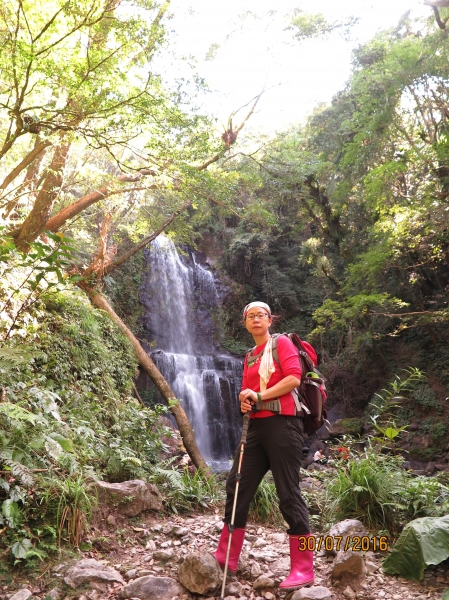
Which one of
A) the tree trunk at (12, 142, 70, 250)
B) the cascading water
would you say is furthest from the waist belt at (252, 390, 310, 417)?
the cascading water

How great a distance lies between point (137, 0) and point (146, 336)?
12.4 metres

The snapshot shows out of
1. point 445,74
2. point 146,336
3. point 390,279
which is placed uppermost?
point 445,74

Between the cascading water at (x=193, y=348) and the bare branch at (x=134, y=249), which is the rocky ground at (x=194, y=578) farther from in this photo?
the cascading water at (x=193, y=348)

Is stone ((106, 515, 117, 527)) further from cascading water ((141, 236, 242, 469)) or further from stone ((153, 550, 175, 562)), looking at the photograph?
cascading water ((141, 236, 242, 469))

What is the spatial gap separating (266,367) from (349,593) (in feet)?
4.98

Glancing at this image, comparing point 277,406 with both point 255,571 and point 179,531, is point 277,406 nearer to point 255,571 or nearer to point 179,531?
point 255,571

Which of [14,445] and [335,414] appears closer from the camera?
[14,445]

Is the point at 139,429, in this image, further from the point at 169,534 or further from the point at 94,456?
the point at 169,534

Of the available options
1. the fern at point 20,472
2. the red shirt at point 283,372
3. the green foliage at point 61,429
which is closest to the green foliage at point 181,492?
the green foliage at point 61,429

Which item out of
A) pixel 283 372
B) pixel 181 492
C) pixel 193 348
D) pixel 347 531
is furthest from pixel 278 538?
pixel 193 348

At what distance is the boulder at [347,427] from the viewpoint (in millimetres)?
13712

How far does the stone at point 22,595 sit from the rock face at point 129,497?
1192 mm

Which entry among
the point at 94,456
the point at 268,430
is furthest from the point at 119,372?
the point at 268,430

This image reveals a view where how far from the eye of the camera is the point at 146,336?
680 inches
